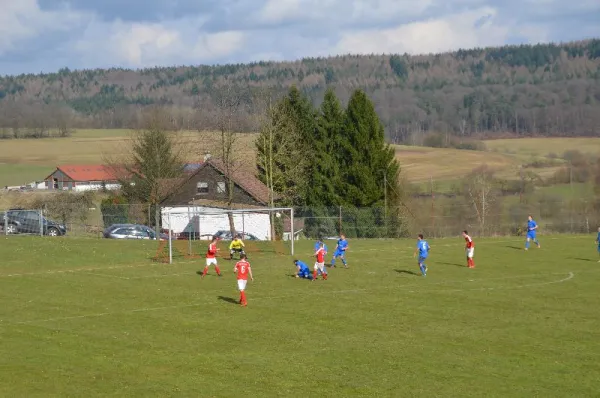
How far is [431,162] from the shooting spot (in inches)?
5384

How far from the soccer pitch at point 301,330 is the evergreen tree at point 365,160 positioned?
25662mm

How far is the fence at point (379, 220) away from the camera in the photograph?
6381 cm

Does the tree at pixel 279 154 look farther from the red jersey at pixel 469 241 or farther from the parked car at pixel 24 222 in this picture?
the red jersey at pixel 469 241

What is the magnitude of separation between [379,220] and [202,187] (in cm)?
1993

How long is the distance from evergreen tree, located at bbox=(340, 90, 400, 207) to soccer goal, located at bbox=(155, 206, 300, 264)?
21.5 feet

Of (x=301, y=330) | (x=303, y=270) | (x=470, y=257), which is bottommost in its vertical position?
(x=301, y=330)

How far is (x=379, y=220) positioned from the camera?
214 feet

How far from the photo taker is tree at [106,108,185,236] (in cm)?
8006

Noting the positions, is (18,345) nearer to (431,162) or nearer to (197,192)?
(197,192)

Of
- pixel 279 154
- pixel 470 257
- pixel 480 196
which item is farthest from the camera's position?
pixel 480 196

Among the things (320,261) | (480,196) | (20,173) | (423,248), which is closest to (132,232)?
(320,261)

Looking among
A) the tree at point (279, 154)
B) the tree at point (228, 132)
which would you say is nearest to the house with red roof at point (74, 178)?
the tree at point (279, 154)

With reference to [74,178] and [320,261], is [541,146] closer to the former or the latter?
A: [74,178]

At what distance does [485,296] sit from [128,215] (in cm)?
4032
